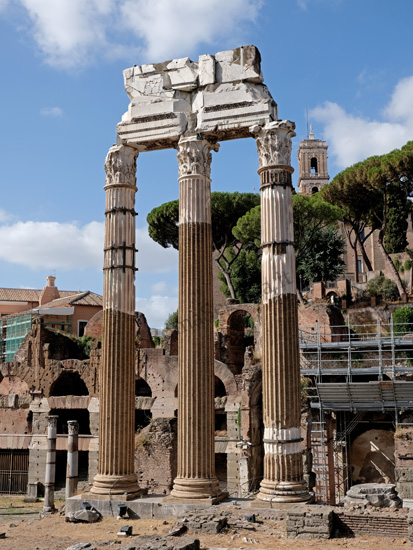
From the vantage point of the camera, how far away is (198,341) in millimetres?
9938

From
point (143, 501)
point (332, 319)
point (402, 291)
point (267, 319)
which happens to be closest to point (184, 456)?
point (143, 501)

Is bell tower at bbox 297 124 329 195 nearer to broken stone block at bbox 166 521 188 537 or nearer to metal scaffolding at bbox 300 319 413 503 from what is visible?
metal scaffolding at bbox 300 319 413 503

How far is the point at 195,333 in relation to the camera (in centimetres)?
996

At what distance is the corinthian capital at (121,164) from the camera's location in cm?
1106

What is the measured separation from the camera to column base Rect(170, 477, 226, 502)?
9.47 meters

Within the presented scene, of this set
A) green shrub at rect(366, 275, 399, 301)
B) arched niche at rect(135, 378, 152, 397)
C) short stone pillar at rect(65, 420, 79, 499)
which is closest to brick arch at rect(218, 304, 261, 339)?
arched niche at rect(135, 378, 152, 397)

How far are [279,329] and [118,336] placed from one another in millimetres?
2845

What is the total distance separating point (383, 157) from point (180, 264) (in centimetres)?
2240

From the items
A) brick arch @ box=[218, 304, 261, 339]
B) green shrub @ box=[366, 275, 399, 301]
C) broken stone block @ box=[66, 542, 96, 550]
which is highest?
green shrub @ box=[366, 275, 399, 301]

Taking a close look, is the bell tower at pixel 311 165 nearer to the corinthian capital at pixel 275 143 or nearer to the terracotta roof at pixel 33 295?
the terracotta roof at pixel 33 295

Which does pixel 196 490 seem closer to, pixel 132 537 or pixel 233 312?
pixel 132 537

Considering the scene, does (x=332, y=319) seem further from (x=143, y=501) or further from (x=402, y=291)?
(x=143, y=501)

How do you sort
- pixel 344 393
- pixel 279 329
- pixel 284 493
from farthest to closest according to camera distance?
pixel 344 393, pixel 279 329, pixel 284 493

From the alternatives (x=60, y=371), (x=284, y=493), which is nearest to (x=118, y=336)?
(x=284, y=493)
